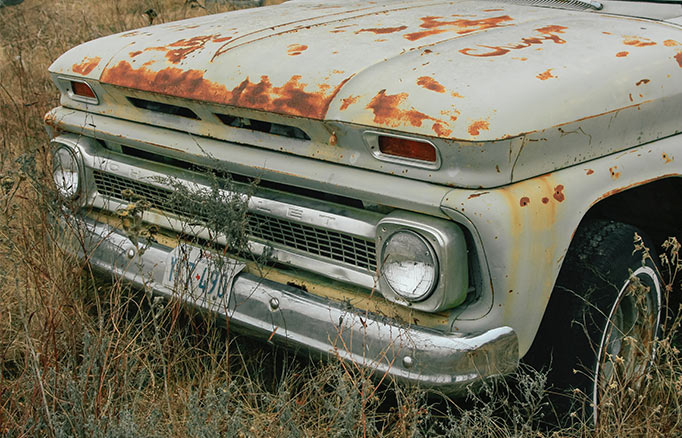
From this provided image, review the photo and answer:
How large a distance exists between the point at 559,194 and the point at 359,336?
0.65 m

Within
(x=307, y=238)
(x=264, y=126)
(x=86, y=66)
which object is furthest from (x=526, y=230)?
(x=86, y=66)

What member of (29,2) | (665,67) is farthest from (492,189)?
(29,2)

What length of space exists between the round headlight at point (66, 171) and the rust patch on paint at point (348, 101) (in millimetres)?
1209

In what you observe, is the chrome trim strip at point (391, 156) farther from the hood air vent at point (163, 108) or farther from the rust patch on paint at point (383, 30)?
the hood air vent at point (163, 108)

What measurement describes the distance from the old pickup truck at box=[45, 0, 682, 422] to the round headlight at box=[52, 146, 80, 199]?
0.37 feet

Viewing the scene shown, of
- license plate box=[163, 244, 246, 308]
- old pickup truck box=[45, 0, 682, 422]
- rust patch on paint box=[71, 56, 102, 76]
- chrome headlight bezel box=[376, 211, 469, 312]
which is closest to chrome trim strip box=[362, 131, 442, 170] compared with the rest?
old pickup truck box=[45, 0, 682, 422]

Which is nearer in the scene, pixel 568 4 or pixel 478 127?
pixel 478 127

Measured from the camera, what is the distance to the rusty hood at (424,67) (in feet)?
6.36

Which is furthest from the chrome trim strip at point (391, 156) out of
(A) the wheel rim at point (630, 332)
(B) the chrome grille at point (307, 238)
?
(A) the wheel rim at point (630, 332)

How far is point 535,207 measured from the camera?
1.91 metres

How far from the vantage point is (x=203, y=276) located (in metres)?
2.31

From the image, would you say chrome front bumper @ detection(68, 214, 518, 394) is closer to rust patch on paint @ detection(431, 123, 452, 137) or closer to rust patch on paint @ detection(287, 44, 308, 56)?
rust patch on paint @ detection(431, 123, 452, 137)

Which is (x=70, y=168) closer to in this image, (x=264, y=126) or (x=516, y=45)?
(x=264, y=126)

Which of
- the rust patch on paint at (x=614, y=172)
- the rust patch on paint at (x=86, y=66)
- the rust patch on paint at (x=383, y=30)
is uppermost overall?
the rust patch on paint at (x=383, y=30)
